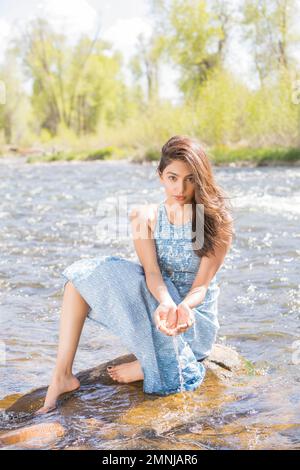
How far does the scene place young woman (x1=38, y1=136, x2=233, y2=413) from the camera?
10.9 ft

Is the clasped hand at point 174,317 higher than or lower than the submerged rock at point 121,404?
higher

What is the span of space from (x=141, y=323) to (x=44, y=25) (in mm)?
44726

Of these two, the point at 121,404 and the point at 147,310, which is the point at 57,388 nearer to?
the point at 121,404

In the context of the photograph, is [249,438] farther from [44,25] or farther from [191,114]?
[44,25]

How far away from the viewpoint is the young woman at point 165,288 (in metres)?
3.31

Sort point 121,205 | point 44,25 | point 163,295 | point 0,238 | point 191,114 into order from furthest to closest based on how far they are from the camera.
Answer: point 44,25 → point 191,114 → point 121,205 → point 0,238 → point 163,295

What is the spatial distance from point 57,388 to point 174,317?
689mm

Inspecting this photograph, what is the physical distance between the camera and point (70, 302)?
335 centimetres

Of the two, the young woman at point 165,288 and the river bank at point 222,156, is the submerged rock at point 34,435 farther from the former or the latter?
the river bank at point 222,156

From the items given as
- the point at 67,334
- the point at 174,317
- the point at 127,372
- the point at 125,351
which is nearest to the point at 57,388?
→ the point at 67,334

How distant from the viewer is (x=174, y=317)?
10.5 feet

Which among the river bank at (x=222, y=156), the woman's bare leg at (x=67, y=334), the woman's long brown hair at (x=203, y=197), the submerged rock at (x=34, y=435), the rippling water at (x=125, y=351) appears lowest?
the river bank at (x=222, y=156)

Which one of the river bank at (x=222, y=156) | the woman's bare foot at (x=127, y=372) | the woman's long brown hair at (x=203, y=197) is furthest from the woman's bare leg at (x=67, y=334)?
the river bank at (x=222, y=156)
